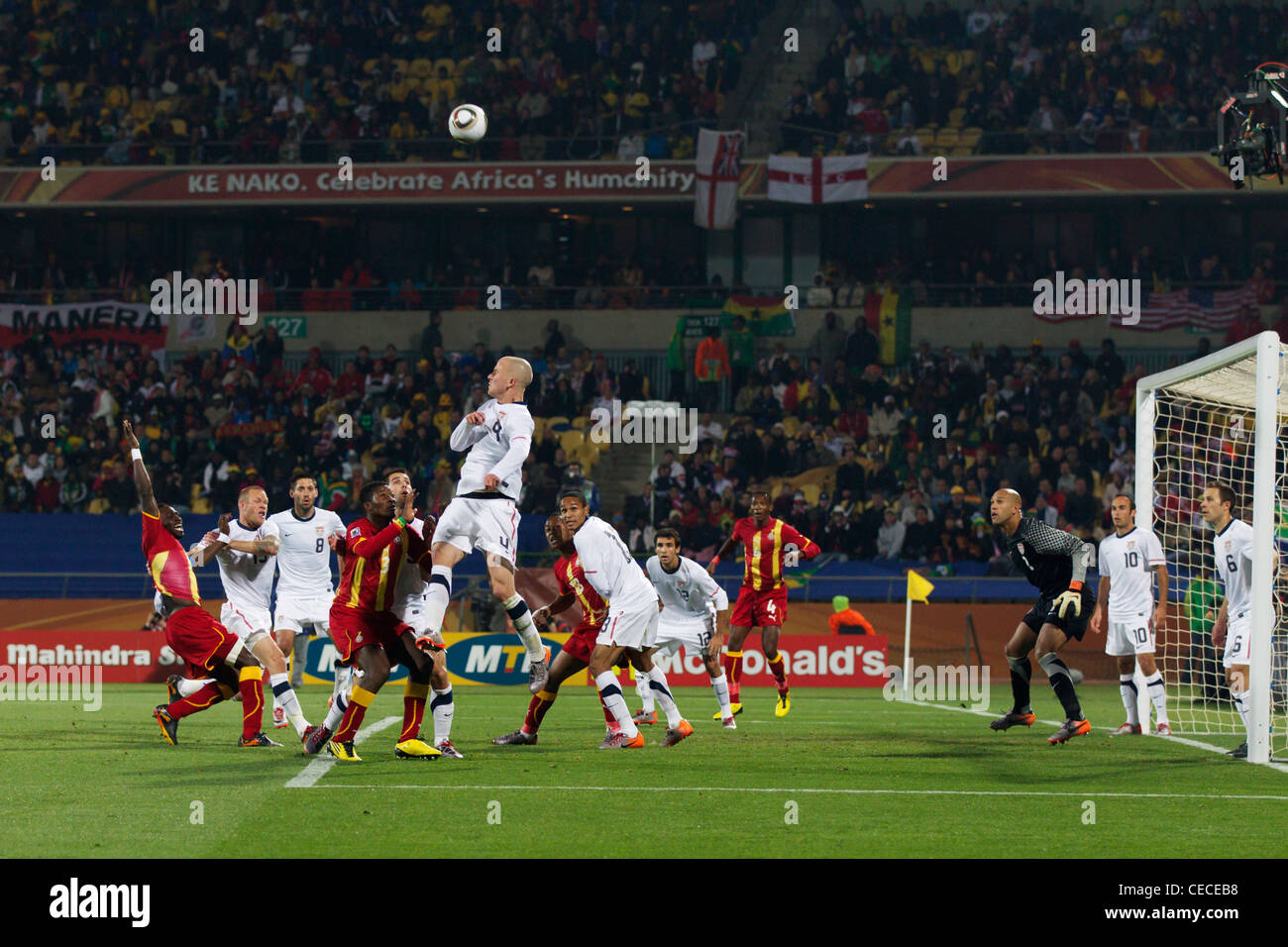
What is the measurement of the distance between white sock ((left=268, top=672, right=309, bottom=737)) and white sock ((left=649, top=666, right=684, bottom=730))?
9.71ft

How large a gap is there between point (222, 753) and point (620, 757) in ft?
9.85

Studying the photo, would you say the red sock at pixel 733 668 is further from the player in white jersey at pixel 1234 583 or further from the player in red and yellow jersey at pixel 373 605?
the player in red and yellow jersey at pixel 373 605

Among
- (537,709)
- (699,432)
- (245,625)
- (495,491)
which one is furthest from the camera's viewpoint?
(699,432)

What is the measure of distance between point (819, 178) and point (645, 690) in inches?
830

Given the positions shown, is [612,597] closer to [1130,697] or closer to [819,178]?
[1130,697]

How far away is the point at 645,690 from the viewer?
14516 mm

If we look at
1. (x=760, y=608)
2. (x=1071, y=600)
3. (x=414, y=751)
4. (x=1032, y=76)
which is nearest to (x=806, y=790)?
(x=414, y=751)

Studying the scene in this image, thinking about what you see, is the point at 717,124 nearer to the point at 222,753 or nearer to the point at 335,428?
the point at 335,428

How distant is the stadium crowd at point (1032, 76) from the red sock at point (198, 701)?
81.4 feet

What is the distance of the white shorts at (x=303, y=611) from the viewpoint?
51.8 ft

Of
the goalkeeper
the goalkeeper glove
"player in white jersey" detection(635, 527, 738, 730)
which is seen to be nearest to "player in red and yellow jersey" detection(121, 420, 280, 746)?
"player in white jersey" detection(635, 527, 738, 730)

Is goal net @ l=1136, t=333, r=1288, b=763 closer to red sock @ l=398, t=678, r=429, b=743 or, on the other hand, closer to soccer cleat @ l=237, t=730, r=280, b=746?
red sock @ l=398, t=678, r=429, b=743

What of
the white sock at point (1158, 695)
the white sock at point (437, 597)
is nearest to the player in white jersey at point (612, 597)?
the white sock at point (437, 597)

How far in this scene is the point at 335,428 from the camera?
1218 inches
